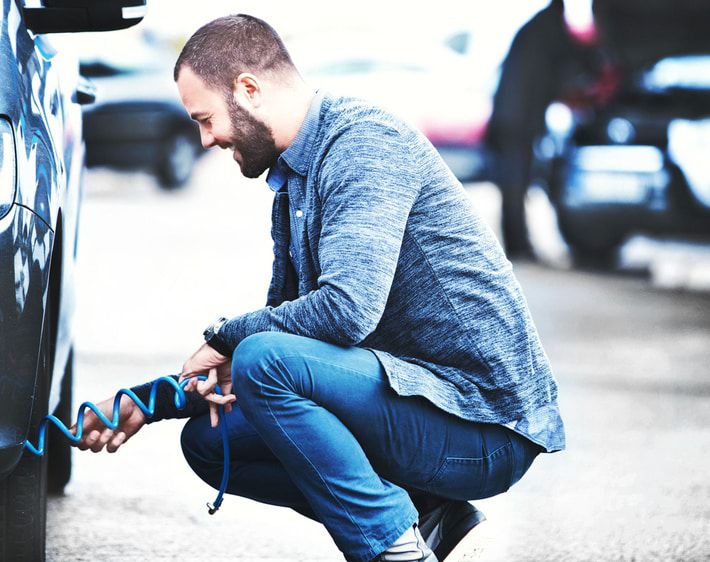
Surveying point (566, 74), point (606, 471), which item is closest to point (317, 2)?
point (566, 74)

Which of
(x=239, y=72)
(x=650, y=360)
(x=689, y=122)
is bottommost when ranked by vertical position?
(x=650, y=360)

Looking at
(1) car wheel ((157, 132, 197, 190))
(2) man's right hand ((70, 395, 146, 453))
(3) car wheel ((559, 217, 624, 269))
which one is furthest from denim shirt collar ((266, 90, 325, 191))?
(1) car wheel ((157, 132, 197, 190))

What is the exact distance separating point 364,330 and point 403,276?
7.6 inches

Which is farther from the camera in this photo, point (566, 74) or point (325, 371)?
point (566, 74)

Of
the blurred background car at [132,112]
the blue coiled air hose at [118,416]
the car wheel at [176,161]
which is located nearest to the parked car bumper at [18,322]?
the blue coiled air hose at [118,416]

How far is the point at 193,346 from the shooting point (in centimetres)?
683

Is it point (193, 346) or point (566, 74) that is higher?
point (566, 74)

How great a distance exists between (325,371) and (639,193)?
6168 millimetres

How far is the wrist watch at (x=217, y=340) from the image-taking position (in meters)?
3.06

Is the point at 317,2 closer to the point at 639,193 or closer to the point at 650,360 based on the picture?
the point at 639,193

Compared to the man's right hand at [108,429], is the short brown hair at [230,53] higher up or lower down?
higher up

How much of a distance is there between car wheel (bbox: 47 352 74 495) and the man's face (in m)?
1.42

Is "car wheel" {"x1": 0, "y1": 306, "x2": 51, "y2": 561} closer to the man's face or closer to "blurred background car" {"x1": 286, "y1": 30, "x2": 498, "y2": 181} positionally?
the man's face

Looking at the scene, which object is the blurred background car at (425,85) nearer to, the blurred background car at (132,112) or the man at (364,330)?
the blurred background car at (132,112)
